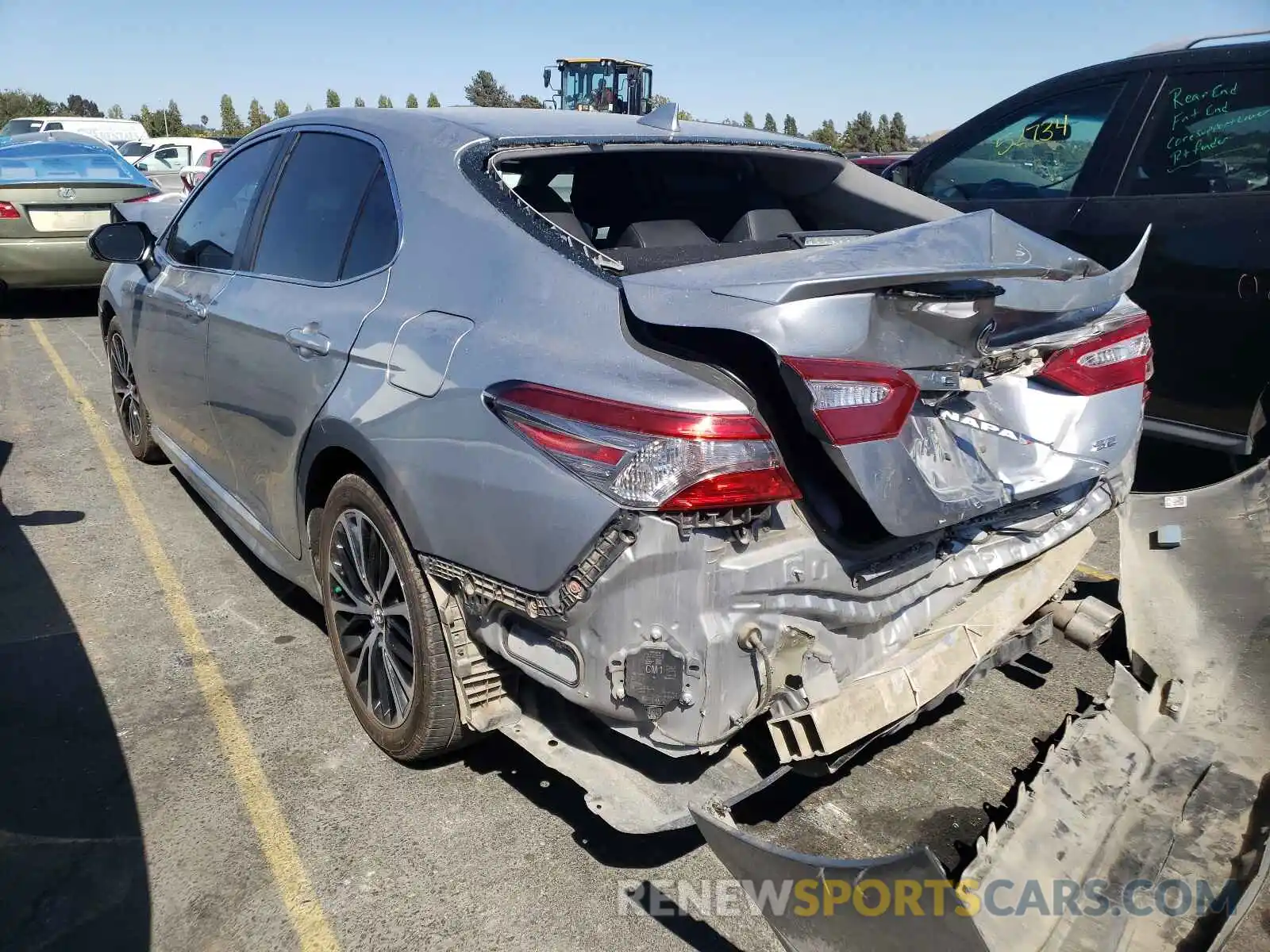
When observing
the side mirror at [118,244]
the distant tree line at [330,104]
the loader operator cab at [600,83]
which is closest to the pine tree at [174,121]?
the distant tree line at [330,104]

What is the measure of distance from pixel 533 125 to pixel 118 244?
7.71 feet

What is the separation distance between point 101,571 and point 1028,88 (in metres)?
5.25

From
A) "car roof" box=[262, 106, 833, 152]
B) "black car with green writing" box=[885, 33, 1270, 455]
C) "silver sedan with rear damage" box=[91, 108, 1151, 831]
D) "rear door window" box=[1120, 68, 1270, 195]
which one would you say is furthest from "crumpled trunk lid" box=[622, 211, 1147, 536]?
"rear door window" box=[1120, 68, 1270, 195]

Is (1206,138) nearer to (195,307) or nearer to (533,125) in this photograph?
(533,125)

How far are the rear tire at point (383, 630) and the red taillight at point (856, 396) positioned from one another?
1150 mm

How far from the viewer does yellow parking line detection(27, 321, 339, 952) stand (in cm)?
242

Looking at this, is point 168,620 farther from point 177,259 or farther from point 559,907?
point 559,907

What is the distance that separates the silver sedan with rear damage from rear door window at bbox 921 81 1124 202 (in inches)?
89.2

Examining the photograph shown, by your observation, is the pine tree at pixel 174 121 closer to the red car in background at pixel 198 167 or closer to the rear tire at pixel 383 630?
the red car in background at pixel 198 167

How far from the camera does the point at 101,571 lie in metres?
4.34

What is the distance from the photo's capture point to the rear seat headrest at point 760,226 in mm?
3389

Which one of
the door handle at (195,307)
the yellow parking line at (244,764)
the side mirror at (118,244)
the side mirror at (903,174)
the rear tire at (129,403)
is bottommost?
the yellow parking line at (244,764)

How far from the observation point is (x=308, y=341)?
9.59ft

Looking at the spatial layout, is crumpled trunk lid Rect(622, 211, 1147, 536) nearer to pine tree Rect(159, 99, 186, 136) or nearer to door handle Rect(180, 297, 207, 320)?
door handle Rect(180, 297, 207, 320)
